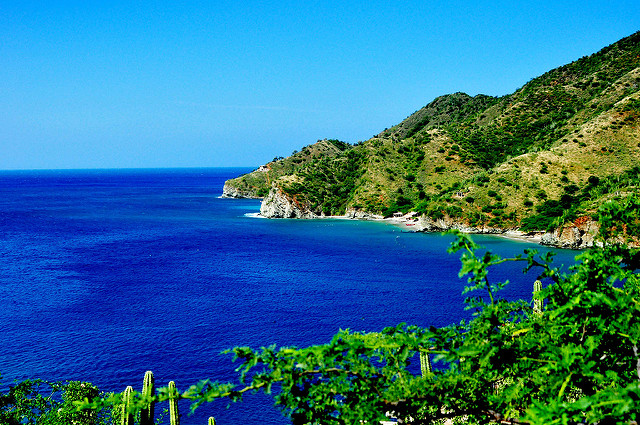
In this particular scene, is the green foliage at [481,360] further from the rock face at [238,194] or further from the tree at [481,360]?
the rock face at [238,194]

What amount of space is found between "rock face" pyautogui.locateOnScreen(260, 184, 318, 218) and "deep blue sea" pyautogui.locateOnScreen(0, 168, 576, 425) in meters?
23.5

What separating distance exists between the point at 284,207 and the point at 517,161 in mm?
56339

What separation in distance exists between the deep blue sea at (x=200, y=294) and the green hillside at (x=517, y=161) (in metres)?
12.1

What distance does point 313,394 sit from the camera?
7.88 meters

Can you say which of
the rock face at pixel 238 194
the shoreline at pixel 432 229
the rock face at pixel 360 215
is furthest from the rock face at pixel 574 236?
the rock face at pixel 238 194

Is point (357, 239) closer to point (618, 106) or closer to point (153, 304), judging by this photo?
point (153, 304)

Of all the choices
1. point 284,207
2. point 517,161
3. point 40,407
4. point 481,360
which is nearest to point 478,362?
point 481,360

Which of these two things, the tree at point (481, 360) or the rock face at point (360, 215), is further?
the rock face at point (360, 215)

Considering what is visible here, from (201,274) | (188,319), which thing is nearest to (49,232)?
(201,274)

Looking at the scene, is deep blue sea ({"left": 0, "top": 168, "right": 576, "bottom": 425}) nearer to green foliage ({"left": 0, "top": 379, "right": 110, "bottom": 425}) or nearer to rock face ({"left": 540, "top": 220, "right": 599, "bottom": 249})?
rock face ({"left": 540, "top": 220, "right": 599, "bottom": 249})

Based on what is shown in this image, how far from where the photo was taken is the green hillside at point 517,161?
93.7m

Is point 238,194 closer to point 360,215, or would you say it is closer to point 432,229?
point 360,215

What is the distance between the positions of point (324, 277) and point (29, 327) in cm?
3238

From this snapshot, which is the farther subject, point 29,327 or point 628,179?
point 628,179
